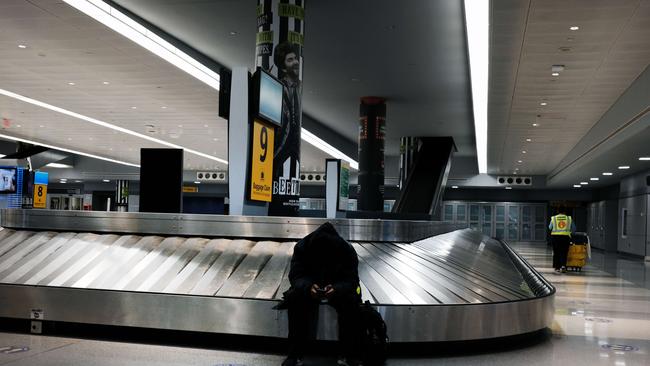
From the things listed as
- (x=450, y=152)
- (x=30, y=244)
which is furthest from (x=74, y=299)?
(x=450, y=152)

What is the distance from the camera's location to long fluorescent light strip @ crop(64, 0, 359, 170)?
1185 cm

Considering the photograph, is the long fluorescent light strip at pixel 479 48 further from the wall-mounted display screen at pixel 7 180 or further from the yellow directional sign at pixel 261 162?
the wall-mounted display screen at pixel 7 180

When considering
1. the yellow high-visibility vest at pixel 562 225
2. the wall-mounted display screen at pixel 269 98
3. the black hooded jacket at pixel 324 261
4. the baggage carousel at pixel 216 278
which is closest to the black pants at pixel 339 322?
the black hooded jacket at pixel 324 261

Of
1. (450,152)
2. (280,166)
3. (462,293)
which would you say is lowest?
→ (462,293)

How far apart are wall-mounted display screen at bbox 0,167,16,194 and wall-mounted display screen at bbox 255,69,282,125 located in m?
17.5

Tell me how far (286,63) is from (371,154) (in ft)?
31.5

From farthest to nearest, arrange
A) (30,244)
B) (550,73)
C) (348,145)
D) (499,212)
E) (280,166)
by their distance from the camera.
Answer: (499,212) → (348,145) → (550,73) → (280,166) → (30,244)

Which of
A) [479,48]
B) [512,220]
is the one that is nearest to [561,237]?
[479,48]

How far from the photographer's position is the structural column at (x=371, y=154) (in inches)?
799

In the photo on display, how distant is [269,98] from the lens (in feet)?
25.4

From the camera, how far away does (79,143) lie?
108 ft

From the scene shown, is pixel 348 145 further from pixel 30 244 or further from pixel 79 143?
pixel 30 244

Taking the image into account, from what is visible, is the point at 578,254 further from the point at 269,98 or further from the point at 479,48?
the point at 269,98

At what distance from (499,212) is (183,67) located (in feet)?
111
